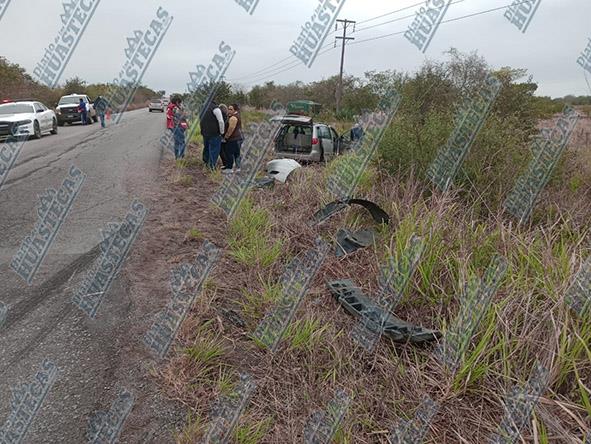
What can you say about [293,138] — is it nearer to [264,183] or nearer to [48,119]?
Answer: [264,183]

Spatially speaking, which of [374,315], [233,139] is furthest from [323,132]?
[374,315]

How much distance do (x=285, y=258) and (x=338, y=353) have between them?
167 cm

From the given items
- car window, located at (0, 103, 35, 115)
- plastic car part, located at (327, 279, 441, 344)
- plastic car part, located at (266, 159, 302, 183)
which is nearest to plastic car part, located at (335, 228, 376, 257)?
plastic car part, located at (327, 279, 441, 344)

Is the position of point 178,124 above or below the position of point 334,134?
above

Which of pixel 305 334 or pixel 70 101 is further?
pixel 70 101

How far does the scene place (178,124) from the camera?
8.81 metres

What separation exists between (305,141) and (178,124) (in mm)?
3568

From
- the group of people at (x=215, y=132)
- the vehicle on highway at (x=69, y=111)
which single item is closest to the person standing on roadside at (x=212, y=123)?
the group of people at (x=215, y=132)

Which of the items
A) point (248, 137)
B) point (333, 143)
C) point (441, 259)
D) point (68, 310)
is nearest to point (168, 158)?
point (248, 137)

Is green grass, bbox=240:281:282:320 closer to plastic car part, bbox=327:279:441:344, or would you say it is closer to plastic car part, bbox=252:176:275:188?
plastic car part, bbox=327:279:441:344

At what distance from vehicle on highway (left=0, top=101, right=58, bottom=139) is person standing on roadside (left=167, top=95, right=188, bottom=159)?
27.1 feet

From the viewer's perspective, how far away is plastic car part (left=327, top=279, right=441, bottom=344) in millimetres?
2525

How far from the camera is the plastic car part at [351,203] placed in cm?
443

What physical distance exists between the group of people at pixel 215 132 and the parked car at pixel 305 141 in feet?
5.88
